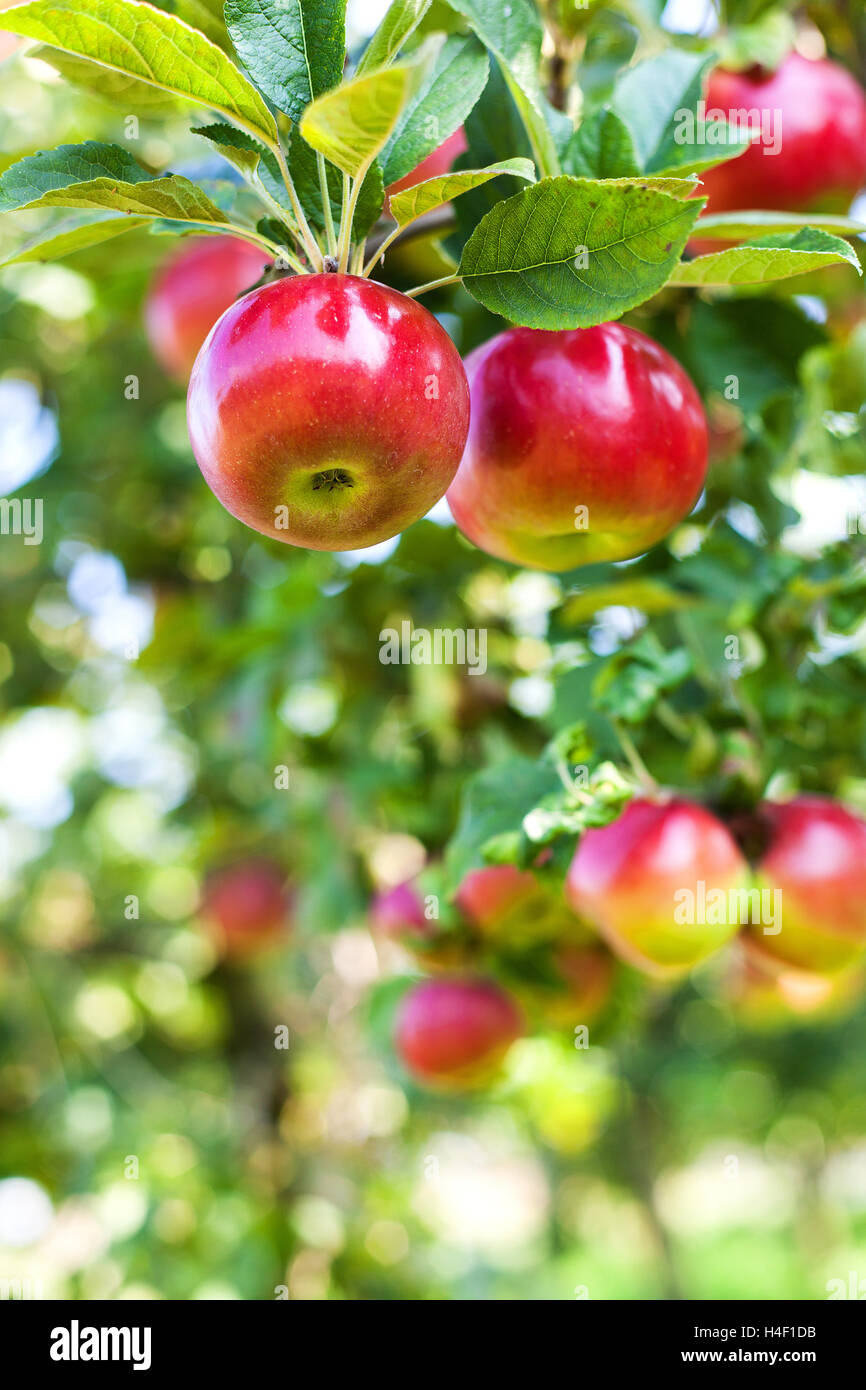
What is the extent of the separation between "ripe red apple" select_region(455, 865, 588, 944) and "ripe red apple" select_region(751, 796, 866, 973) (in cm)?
28

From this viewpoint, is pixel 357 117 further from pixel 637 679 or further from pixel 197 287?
pixel 197 287

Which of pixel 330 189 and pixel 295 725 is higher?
pixel 330 189

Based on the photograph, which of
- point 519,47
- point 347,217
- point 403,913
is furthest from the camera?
point 403,913

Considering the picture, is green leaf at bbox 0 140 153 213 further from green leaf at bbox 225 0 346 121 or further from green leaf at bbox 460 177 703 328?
green leaf at bbox 460 177 703 328

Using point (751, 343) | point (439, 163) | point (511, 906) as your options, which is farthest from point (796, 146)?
point (511, 906)

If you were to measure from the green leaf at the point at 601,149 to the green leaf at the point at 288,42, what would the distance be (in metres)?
0.19

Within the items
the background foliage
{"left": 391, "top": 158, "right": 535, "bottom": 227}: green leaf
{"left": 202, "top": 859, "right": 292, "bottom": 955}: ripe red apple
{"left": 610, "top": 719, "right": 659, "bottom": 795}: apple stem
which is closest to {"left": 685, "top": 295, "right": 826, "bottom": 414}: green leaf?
the background foliage

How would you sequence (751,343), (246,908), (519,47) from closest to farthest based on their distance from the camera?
1. (519,47)
2. (751,343)
3. (246,908)

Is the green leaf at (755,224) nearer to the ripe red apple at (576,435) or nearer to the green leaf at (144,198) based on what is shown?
the ripe red apple at (576,435)

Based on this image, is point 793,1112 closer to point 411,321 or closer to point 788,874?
point 788,874

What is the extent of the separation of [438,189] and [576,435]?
6.7 inches

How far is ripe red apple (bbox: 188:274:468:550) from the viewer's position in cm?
52

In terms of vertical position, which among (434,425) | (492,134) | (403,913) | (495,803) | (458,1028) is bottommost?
(458,1028)

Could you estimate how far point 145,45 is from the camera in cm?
51
